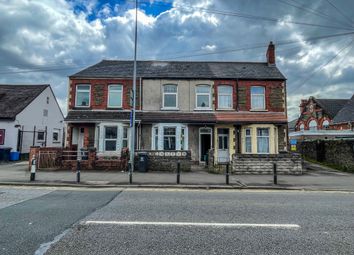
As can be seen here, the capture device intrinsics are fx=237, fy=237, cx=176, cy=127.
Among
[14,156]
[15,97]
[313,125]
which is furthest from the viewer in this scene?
[313,125]

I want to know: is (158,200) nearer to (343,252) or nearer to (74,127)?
(343,252)

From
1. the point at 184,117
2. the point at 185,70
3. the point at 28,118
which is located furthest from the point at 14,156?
the point at 185,70

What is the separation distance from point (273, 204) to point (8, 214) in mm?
7204

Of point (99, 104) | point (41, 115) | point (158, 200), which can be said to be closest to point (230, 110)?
point (99, 104)

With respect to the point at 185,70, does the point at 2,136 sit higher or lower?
lower

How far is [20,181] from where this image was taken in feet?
34.8

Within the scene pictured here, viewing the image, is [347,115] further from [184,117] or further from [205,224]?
[205,224]

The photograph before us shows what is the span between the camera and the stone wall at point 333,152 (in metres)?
16.4

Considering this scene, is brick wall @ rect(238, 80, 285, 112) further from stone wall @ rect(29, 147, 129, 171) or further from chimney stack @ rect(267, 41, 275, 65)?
stone wall @ rect(29, 147, 129, 171)

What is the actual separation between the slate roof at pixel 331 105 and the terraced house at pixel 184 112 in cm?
2466

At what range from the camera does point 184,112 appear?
19.0 m

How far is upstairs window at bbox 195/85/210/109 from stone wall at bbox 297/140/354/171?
10221mm

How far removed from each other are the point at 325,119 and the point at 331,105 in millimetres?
3760

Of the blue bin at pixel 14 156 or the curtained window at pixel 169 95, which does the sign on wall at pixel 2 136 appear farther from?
the curtained window at pixel 169 95
